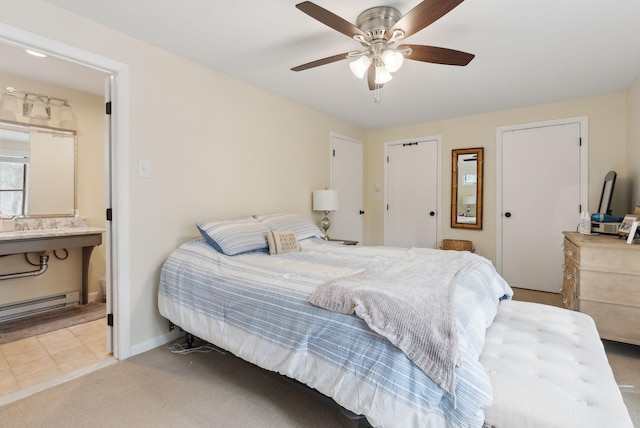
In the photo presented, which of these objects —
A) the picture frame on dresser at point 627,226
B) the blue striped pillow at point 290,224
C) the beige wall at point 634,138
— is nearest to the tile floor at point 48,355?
the blue striped pillow at point 290,224

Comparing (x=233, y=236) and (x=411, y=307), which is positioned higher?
(x=233, y=236)

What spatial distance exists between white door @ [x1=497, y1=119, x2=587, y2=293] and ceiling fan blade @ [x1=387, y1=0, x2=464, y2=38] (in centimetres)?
295

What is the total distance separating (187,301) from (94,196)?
239 cm

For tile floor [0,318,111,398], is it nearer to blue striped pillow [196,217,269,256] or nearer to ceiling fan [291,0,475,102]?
blue striped pillow [196,217,269,256]

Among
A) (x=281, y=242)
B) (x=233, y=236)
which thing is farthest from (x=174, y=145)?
(x=281, y=242)

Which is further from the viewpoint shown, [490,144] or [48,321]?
[490,144]

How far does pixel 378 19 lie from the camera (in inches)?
74.7

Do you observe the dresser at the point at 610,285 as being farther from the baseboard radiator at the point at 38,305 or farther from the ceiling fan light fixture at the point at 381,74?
the baseboard radiator at the point at 38,305

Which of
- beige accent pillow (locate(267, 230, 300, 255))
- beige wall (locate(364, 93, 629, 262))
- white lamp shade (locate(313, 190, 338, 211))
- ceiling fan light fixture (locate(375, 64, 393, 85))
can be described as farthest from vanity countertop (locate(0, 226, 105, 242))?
beige wall (locate(364, 93, 629, 262))

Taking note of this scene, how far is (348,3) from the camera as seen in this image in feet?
6.02

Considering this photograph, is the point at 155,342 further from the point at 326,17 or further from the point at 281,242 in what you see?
the point at 326,17

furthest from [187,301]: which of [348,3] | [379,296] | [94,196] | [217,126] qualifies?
[94,196]

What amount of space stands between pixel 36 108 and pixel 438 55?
3.80 meters

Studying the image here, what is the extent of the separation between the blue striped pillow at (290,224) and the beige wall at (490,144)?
7.32ft
